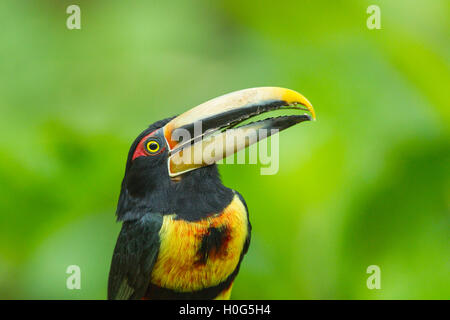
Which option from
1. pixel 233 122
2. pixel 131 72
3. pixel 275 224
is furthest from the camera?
pixel 131 72

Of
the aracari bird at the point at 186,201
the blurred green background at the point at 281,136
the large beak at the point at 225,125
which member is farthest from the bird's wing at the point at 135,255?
the blurred green background at the point at 281,136

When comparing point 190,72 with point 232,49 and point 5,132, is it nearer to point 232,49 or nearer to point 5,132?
point 232,49

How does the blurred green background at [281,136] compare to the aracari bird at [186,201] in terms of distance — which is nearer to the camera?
the aracari bird at [186,201]

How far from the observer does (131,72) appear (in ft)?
9.97

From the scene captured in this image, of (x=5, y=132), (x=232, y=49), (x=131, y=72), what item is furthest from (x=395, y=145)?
(x=5, y=132)

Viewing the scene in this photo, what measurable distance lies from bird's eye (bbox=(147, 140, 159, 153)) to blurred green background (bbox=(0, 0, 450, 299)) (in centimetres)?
61

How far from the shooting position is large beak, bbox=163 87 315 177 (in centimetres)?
206

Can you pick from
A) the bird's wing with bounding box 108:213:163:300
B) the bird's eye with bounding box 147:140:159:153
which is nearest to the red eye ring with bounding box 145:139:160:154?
the bird's eye with bounding box 147:140:159:153

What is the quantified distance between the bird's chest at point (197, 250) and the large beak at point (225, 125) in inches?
8.7

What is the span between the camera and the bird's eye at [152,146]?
2143 mm

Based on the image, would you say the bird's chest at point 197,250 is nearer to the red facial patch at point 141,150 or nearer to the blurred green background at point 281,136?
the red facial patch at point 141,150

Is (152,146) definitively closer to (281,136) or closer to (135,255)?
(135,255)
